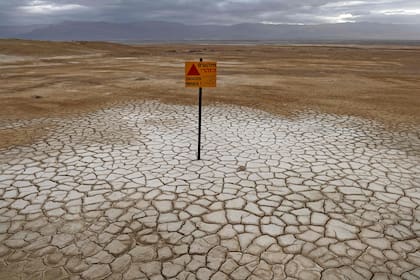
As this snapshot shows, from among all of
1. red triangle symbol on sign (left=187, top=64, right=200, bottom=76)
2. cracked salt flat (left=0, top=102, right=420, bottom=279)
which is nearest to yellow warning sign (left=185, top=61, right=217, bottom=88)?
red triangle symbol on sign (left=187, top=64, right=200, bottom=76)

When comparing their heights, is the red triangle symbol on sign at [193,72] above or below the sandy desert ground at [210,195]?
above

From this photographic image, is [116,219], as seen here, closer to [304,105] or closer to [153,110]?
[153,110]

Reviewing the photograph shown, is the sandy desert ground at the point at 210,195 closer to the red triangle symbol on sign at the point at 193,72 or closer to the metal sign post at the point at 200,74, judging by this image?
the metal sign post at the point at 200,74

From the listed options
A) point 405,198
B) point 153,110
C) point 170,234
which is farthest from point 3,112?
point 405,198

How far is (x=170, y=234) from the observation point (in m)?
3.99

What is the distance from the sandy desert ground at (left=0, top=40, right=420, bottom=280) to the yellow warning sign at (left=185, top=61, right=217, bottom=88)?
4.93 feet

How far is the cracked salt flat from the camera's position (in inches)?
137

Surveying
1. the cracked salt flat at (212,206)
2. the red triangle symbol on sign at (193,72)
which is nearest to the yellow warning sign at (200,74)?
the red triangle symbol on sign at (193,72)

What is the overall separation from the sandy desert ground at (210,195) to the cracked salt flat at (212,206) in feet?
0.07

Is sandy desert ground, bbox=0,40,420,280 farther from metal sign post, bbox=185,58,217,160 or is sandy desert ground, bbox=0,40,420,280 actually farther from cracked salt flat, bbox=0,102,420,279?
metal sign post, bbox=185,58,217,160

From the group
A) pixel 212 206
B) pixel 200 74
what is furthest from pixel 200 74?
pixel 212 206

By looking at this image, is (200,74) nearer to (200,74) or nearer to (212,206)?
(200,74)

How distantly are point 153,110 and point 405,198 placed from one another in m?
7.51

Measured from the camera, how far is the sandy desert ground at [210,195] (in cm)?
352
